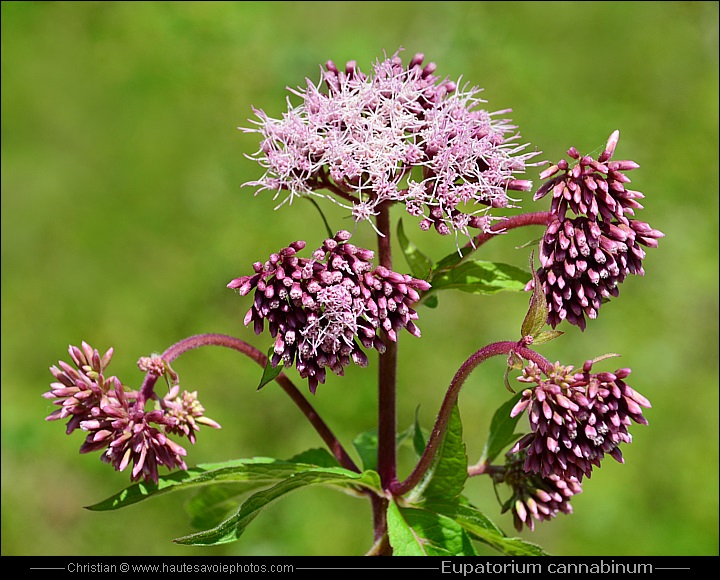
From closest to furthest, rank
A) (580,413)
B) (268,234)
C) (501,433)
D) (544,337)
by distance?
1. (580,413)
2. (544,337)
3. (501,433)
4. (268,234)

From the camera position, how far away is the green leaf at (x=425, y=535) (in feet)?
7.86

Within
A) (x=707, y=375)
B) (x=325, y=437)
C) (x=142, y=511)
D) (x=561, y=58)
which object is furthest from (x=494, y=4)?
(x=325, y=437)

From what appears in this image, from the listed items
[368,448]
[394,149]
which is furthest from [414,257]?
[368,448]

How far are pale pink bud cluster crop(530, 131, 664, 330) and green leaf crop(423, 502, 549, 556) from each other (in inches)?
27.1

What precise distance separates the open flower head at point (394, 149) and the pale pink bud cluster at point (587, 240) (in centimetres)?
18

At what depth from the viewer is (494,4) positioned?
8.02 meters

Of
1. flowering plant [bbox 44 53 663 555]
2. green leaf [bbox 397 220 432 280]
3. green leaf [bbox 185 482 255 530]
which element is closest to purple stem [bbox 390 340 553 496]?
flowering plant [bbox 44 53 663 555]

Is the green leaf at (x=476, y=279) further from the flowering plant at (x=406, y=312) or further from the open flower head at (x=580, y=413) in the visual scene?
the open flower head at (x=580, y=413)

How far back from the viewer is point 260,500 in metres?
2.30

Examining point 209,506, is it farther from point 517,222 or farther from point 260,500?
point 517,222

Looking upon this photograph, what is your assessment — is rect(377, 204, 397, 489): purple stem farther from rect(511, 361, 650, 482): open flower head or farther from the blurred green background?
the blurred green background

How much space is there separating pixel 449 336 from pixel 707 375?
2.24 meters

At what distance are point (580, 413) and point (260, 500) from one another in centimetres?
98

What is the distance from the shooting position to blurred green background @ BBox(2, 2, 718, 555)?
5656mm
